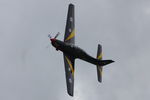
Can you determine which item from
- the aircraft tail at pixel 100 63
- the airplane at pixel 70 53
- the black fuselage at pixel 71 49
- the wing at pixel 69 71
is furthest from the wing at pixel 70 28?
the aircraft tail at pixel 100 63

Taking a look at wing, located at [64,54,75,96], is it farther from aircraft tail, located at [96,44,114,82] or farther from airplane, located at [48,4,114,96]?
aircraft tail, located at [96,44,114,82]

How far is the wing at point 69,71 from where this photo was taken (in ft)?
257

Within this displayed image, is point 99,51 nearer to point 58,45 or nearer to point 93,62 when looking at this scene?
point 93,62

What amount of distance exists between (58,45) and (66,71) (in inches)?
194

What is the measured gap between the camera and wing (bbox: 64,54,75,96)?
257 feet

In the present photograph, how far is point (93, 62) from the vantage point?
85500mm

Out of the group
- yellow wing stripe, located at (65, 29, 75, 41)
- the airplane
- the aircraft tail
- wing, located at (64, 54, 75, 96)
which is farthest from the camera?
the aircraft tail

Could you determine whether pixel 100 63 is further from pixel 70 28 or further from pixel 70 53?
pixel 70 28

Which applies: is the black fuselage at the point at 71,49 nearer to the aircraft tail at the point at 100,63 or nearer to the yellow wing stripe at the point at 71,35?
the yellow wing stripe at the point at 71,35

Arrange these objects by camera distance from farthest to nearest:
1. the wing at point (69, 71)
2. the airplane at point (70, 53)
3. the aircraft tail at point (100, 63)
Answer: the aircraft tail at point (100, 63) < the airplane at point (70, 53) < the wing at point (69, 71)

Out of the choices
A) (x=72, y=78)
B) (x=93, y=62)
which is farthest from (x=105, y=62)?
(x=72, y=78)

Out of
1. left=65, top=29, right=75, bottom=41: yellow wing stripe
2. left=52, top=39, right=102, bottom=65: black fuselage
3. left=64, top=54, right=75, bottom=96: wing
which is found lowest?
left=64, top=54, right=75, bottom=96: wing

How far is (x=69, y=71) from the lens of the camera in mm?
80750

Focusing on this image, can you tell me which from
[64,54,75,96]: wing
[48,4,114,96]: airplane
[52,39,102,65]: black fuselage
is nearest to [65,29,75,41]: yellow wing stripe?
[48,4,114,96]: airplane
